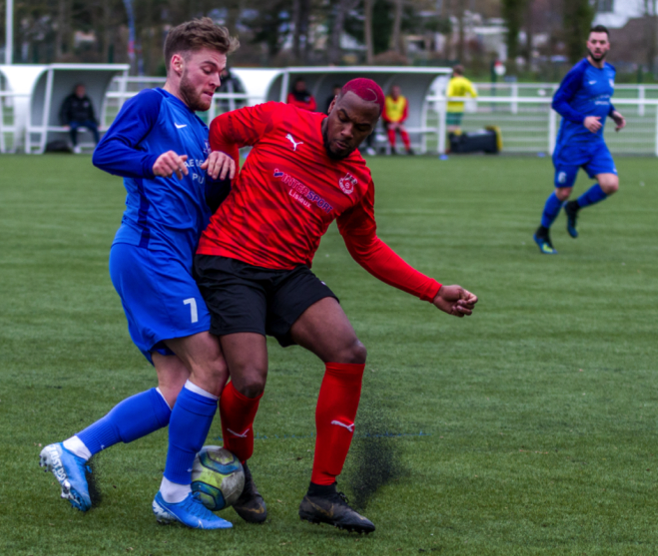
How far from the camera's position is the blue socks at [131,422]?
3.56 meters

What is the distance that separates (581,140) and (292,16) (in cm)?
4818

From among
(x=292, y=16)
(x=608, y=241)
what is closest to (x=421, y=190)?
(x=608, y=241)

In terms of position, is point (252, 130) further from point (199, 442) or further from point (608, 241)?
point (608, 241)

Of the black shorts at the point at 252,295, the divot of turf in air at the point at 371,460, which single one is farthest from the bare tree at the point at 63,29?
the black shorts at the point at 252,295

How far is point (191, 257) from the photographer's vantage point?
12.0ft

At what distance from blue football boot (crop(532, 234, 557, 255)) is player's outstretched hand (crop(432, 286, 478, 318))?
6.69 meters

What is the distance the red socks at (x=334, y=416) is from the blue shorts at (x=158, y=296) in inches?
18.9

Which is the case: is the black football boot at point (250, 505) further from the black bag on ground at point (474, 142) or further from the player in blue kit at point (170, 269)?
the black bag on ground at point (474, 142)

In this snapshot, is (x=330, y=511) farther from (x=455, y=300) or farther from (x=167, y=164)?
(x=167, y=164)

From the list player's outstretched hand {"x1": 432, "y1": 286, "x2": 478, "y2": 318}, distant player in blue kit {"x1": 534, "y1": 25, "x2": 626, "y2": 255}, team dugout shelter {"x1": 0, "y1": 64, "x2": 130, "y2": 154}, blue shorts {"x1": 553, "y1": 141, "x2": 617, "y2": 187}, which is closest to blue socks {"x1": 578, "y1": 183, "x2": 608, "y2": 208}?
distant player in blue kit {"x1": 534, "y1": 25, "x2": 626, "y2": 255}

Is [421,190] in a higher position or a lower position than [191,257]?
Result: lower

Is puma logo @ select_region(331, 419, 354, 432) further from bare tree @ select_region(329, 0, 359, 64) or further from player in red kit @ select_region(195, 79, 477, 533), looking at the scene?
bare tree @ select_region(329, 0, 359, 64)

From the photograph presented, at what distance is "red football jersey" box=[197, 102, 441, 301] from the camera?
3.62 metres

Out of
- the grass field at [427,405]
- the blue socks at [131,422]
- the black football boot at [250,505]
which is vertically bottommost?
the grass field at [427,405]
